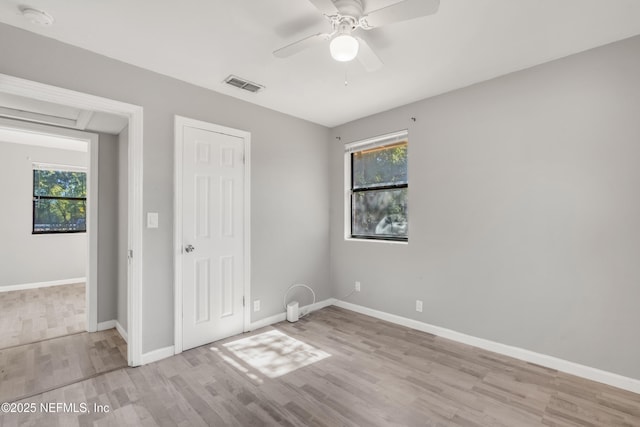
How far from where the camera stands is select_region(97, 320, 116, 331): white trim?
3.45 metres

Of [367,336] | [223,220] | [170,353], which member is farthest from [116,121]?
[367,336]

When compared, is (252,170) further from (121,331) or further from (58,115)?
(121,331)

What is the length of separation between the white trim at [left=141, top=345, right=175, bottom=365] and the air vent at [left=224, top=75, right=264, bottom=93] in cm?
262

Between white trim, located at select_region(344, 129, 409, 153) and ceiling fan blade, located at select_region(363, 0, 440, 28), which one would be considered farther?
white trim, located at select_region(344, 129, 409, 153)

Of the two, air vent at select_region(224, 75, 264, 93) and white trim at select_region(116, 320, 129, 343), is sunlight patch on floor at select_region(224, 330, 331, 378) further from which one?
air vent at select_region(224, 75, 264, 93)

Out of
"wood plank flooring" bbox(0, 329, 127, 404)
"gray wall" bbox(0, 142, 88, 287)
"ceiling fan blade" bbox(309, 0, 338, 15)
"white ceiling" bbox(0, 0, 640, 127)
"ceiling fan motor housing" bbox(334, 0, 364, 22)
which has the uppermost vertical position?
"white ceiling" bbox(0, 0, 640, 127)

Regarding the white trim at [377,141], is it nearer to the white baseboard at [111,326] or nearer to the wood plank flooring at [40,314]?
the white baseboard at [111,326]

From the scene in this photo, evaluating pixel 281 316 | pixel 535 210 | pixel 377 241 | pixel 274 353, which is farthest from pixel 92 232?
pixel 535 210

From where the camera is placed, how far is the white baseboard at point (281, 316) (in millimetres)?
3467

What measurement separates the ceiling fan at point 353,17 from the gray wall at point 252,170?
1.43 metres

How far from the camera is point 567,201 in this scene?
8.16 feet

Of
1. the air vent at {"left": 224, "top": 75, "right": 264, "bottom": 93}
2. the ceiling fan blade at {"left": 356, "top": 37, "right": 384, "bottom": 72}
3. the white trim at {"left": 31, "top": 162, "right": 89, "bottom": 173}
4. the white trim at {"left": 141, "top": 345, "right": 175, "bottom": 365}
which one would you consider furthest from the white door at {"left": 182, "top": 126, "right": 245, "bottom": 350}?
the white trim at {"left": 31, "top": 162, "right": 89, "bottom": 173}

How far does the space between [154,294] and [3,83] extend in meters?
1.89

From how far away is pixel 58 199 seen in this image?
569 cm
